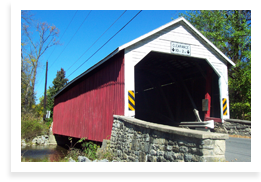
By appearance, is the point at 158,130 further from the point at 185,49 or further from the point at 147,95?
the point at 147,95

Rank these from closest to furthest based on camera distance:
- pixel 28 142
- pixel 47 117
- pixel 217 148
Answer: pixel 217 148 < pixel 28 142 < pixel 47 117

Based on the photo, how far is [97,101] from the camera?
1055 centimetres

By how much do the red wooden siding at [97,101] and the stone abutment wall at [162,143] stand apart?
1.22m

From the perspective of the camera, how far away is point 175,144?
178 inches

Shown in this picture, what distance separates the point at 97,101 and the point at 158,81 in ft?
18.4

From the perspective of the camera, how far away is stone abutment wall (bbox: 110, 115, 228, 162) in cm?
380

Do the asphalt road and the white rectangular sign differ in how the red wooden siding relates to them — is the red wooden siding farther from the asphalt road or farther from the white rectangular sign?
the asphalt road

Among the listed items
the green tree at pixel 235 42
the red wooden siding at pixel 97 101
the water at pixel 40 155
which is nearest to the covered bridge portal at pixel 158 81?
the red wooden siding at pixel 97 101

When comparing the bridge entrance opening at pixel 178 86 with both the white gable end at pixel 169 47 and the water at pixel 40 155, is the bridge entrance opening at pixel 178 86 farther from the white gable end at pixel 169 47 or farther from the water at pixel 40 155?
the water at pixel 40 155

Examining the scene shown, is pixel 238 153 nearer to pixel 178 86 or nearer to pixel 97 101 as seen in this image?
pixel 97 101

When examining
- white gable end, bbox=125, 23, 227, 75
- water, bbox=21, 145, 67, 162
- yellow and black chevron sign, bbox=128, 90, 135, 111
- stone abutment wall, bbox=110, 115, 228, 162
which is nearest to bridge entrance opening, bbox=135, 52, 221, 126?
white gable end, bbox=125, 23, 227, 75

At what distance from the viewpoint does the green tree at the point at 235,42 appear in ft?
47.9

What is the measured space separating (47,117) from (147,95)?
1431 centimetres

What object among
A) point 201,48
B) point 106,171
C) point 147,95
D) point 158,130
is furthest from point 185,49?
point 147,95
